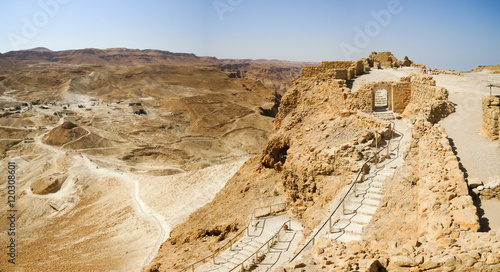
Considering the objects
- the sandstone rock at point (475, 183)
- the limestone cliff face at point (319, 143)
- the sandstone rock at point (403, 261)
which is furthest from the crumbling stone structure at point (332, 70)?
the sandstone rock at point (403, 261)

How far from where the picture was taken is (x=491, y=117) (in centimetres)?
907

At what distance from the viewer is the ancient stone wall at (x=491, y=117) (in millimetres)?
8943

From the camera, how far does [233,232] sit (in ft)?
46.7

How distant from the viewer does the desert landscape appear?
598 centimetres

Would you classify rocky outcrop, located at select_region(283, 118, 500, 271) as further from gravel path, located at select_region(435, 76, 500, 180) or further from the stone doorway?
the stone doorway

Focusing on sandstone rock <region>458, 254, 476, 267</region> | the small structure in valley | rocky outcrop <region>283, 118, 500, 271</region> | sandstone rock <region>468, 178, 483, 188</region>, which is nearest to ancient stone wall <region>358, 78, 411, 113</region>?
rocky outcrop <region>283, 118, 500, 271</region>

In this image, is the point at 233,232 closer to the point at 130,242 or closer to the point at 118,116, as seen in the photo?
the point at 130,242

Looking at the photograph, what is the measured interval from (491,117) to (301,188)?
588 centimetres

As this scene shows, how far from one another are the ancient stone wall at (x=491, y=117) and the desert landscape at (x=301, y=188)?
36 millimetres

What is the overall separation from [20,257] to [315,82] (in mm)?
17949

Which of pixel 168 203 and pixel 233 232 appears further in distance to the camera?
pixel 168 203

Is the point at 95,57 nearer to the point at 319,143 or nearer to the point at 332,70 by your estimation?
the point at 332,70

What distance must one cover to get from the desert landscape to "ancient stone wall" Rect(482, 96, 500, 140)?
0.04m

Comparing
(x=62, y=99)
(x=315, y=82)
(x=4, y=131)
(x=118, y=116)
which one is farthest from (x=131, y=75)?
(x=315, y=82)
